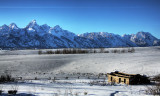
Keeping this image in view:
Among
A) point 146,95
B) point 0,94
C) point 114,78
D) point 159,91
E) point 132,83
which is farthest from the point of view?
point 114,78

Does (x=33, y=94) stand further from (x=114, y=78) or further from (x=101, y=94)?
(x=114, y=78)

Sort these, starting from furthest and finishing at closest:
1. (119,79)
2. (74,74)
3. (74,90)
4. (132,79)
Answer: (74,74), (119,79), (132,79), (74,90)

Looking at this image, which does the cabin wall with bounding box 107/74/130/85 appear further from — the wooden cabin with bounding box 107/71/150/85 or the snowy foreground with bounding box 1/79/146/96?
the snowy foreground with bounding box 1/79/146/96

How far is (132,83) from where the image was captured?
9938mm

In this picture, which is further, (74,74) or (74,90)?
(74,74)

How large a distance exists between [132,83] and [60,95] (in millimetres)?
5537

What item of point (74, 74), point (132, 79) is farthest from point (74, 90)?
point (74, 74)

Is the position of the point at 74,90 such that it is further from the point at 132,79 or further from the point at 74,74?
the point at 74,74

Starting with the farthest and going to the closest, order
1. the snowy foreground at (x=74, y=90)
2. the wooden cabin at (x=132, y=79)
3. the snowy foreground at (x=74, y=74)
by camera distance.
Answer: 1. the wooden cabin at (x=132, y=79)
2. the snowy foreground at (x=74, y=74)
3. the snowy foreground at (x=74, y=90)

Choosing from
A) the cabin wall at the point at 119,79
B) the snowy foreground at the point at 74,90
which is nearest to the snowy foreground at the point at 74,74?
the snowy foreground at the point at 74,90

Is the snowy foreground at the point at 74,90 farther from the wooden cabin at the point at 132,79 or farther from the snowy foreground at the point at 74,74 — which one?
the wooden cabin at the point at 132,79

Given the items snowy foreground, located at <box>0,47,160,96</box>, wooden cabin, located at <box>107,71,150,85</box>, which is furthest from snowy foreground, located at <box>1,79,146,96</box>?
wooden cabin, located at <box>107,71,150,85</box>

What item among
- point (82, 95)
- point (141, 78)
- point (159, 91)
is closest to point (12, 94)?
point (82, 95)

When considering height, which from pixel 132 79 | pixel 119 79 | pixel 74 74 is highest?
pixel 132 79
